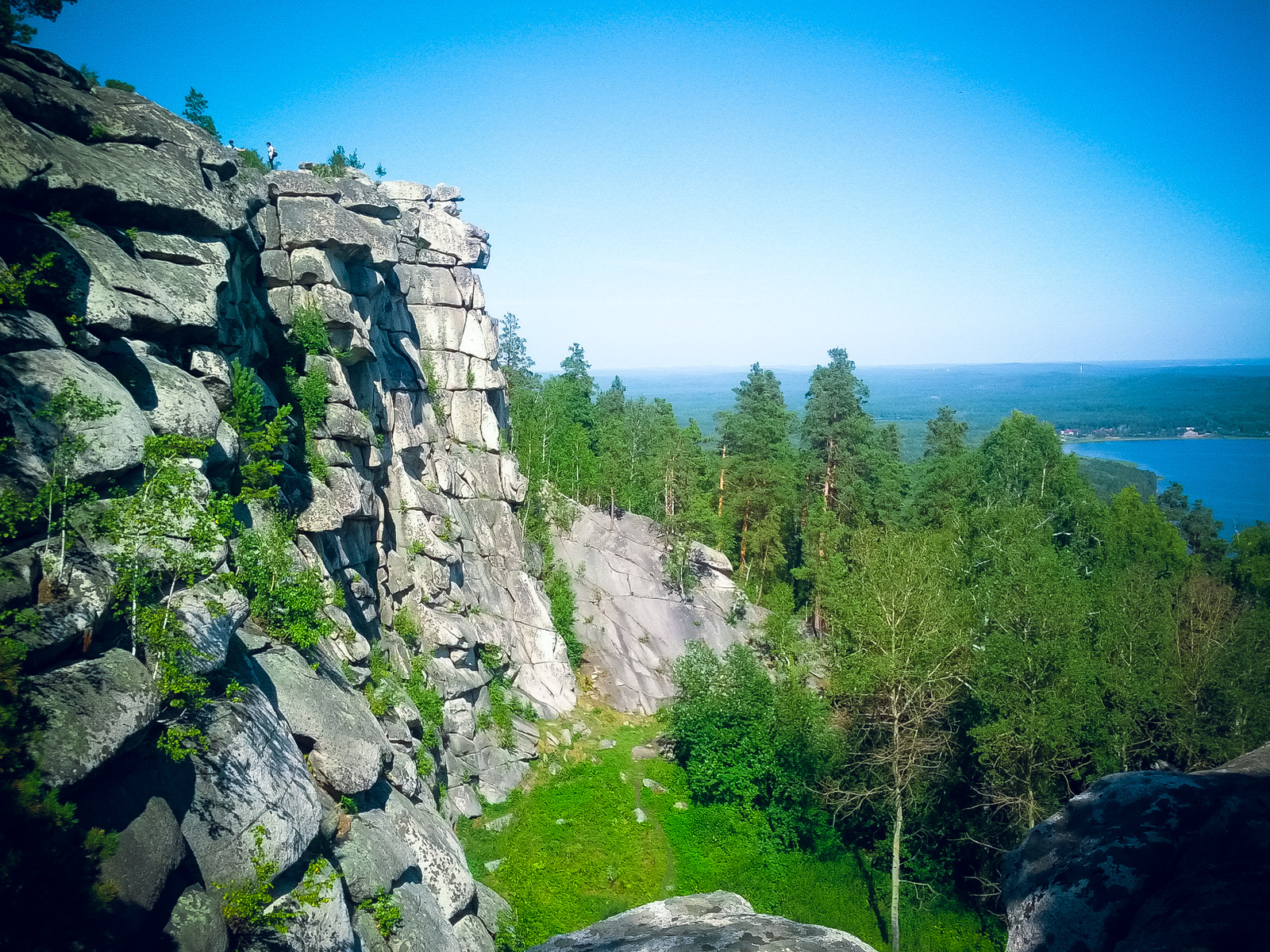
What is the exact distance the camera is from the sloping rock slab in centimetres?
673

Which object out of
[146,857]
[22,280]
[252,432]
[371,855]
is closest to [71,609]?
[146,857]

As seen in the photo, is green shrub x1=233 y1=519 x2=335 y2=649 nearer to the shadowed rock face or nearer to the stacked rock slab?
the stacked rock slab

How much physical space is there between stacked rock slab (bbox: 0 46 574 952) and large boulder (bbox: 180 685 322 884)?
0.12ft

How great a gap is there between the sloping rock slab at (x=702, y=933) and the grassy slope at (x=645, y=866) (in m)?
13.0

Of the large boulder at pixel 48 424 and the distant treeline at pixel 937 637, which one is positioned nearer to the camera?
the large boulder at pixel 48 424

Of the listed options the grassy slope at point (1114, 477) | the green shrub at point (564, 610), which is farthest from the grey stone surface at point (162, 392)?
the grassy slope at point (1114, 477)

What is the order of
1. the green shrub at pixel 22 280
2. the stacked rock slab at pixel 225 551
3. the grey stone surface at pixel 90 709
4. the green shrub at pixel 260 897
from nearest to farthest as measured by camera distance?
the grey stone surface at pixel 90 709 → the stacked rock slab at pixel 225 551 → the green shrub at pixel 260 897 → the green shrub at pixel 22 280

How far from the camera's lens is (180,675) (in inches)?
390

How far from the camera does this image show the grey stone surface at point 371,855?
12797 millimetres

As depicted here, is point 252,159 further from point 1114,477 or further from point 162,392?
point 1114,477

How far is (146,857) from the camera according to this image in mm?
8461

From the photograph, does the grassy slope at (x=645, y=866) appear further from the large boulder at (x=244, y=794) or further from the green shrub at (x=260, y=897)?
the large boulder at (x=244, y=794)

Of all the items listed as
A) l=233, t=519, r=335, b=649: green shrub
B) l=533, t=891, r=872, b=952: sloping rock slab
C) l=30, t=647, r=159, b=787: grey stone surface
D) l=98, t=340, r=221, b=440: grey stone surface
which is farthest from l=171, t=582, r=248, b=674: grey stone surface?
l=533, t=891, r=872, b=952: sloping rock slab

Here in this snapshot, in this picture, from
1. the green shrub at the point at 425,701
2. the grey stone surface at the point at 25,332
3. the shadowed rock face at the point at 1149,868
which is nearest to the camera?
the shadowed rock face at the point at 1149,868
